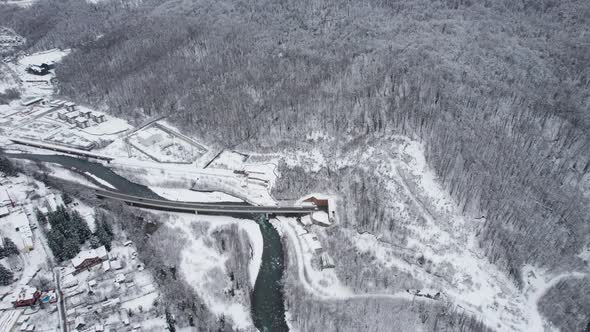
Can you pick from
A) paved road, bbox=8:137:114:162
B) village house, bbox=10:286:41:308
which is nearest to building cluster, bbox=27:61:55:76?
paved road, bbox=8:137:114:162

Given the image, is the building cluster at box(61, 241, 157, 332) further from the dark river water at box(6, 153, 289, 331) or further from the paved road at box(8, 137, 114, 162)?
the paved road at box(8, 137, 114, 162)

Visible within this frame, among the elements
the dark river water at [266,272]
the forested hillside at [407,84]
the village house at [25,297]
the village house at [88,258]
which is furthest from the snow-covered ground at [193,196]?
the village house at [25,297]

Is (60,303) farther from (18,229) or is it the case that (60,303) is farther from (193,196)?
(193,196)

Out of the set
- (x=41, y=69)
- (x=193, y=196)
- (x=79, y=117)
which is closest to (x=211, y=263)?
(x=193, y=196)

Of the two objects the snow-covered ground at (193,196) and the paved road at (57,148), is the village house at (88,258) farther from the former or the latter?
the paved road at (57,148)

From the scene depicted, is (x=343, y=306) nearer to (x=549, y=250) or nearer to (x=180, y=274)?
(x=180, y=274)

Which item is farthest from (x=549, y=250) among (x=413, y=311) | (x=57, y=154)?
(x=57, y=154)
